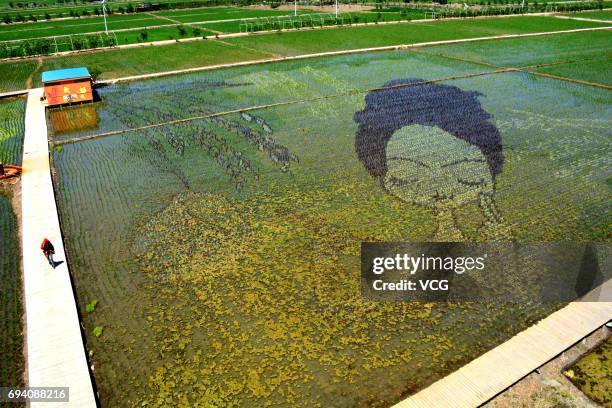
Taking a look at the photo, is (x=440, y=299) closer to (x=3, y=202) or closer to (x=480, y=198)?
(x=480, y=198)

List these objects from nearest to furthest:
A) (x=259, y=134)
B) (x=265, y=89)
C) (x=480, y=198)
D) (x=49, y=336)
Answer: (x=49, y=336), (x=480, y=198), (x=259, y=134), (x=265, y=89)

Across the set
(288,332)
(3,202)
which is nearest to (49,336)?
(288,332)

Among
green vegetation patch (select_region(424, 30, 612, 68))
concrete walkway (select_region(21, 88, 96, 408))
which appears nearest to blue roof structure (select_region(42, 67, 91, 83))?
concrete walkway (select_region(21, 88, 96, 408))

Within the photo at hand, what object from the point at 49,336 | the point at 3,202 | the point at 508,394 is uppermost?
the point at 3,202

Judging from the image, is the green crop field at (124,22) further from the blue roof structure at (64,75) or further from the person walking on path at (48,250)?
the person walking on path at (48,250)

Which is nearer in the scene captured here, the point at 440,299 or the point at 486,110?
the point at 440,299

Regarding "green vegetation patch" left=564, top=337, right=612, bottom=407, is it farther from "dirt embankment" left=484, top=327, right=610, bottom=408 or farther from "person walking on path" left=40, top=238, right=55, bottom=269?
"person walking on path" left=40, top=238, right=55, bottom=269

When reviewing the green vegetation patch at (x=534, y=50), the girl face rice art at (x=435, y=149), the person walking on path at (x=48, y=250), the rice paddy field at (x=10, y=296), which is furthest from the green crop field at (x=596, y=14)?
the person walking on path at (x=48, y=250)
